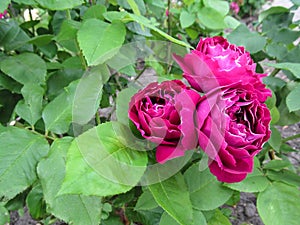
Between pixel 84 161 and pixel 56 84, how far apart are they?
0.51m

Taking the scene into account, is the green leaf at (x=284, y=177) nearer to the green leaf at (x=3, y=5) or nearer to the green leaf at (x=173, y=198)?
the green leaf at (x=173, y=198)

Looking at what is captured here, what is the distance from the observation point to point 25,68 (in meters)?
0.86

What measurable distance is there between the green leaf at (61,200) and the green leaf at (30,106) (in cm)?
13

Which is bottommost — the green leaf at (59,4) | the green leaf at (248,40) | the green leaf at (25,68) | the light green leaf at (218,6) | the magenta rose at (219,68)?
the green leaf at (25,68)

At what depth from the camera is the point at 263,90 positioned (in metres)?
0.54

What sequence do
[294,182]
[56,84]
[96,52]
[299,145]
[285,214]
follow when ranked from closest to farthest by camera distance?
[96,52]
[285,214]
[294,182]
[56,84]
[299,145]

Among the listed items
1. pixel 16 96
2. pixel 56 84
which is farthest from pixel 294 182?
pixel 16 96

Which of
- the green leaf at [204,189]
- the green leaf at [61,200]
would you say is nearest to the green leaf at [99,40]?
the green leaf at [61,200]

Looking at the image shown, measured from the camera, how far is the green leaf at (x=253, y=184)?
715mm

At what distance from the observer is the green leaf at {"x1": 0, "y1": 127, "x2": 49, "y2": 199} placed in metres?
0.61

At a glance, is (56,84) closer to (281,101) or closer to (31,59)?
(31,59)

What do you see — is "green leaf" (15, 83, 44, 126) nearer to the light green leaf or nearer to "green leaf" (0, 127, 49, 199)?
"green leaf" (0, 127, 49, 199)

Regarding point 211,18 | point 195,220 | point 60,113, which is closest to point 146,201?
point 195,220

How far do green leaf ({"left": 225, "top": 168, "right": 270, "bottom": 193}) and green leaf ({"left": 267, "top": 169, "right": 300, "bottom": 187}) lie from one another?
1.1 inches
